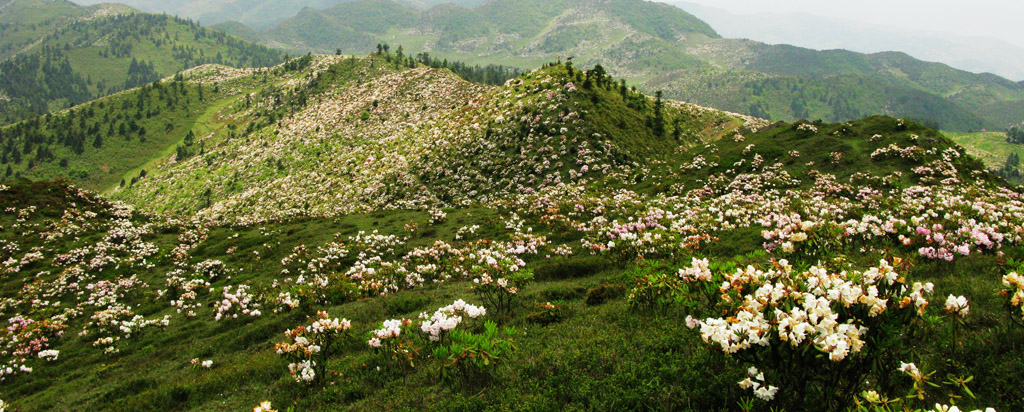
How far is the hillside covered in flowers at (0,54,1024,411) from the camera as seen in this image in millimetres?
6023

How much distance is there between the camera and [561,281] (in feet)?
61.3

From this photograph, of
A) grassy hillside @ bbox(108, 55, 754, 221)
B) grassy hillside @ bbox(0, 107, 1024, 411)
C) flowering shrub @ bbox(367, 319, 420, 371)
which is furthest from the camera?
grassy hillside @ bbox(108, 55, 754, 221)

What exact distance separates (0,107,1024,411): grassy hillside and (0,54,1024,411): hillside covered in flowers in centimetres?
9

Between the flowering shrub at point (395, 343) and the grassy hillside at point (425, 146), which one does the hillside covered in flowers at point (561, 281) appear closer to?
the flowering shrub at point (395, 343)

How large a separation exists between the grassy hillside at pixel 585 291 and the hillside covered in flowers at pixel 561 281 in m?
0.09

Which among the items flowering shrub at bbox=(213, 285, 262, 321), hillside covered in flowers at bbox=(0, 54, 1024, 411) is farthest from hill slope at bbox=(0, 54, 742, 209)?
flowering shrub at bbox=(213, 285, 262, 321)

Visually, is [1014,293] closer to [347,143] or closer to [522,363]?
[522,363]

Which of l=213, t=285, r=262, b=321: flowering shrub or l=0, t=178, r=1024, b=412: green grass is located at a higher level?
l=0, t=178, r=1024, b=412: green grass

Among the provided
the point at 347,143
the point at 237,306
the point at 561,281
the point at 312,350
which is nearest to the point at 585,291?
the point at 561,281

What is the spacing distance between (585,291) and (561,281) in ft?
9.05

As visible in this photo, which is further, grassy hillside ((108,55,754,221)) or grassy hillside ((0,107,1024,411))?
grassy hillside ((108,55,754,221))

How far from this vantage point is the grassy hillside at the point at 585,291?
5.98 m

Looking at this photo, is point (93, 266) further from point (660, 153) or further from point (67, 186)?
point (660, 153)

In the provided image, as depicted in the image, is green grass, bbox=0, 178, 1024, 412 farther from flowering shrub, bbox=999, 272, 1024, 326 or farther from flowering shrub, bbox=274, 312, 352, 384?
flowering shrub, bbox=999, 272, 1024, 326
